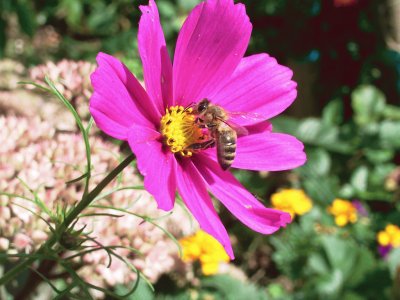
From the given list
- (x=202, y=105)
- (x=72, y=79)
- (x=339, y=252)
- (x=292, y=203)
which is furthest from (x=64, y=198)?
(x=292, y=203)

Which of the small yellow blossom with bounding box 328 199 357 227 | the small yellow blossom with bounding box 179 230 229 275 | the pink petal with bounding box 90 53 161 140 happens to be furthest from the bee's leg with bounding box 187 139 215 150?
the small yellow blossom with bounding box 328 199 357 227

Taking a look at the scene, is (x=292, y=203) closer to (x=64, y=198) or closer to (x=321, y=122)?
(x=321, y=122)

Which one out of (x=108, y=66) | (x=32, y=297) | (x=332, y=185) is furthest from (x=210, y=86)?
(x=332, y=185)

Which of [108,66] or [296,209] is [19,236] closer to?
[108,66]

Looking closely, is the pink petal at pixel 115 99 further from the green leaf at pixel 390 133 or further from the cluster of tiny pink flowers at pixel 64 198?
the green leaf at pixel 390 133

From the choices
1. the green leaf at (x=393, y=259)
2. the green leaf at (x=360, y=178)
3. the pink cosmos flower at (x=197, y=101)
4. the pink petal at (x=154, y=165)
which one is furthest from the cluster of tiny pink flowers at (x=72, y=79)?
the green leaf at (x=360, y=178)
